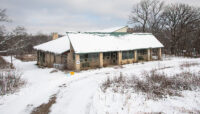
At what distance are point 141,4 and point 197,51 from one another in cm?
1953

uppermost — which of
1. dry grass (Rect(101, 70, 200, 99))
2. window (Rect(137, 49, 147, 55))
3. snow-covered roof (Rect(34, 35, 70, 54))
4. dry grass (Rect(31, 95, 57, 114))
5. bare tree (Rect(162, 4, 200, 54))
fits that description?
bare tree (Rect(162, 4, 200, 54))

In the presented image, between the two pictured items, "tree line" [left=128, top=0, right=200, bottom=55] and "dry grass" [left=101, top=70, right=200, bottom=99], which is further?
"tree line" [left=128, top=0, right=200, bottom=55]

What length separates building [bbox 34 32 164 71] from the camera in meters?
17.3

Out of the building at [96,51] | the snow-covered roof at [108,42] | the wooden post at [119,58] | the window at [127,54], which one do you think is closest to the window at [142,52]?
the building at [96,51]

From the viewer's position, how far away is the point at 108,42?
20250 millimetres

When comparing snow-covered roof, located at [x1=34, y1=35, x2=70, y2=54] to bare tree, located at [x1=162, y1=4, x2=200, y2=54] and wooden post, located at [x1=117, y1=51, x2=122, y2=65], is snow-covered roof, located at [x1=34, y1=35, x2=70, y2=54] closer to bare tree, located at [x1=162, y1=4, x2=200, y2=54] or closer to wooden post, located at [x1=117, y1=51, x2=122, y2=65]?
wooden post, located at [x1=117, y1=51, x2=122, y2=65]

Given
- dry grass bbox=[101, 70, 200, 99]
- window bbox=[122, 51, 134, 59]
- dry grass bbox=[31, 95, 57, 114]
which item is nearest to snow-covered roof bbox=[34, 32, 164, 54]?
window bbox=[122, 51, 134, 59]

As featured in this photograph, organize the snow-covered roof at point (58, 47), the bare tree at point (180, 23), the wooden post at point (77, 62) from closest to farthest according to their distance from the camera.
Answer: the wooden post at point (77, 62) < the snow-covered roof at point (58, 47) < the bare tree at point (180, 23)

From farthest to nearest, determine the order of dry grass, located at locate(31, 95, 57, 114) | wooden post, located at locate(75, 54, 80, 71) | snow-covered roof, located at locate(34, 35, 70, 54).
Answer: snow-covered roof, located at locate(34, 35, 70, 54), wooden post, located at locate(75, 54, 80, 71), dry grass, located at locate(31, 95, 57, 114)

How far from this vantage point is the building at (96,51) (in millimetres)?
17328

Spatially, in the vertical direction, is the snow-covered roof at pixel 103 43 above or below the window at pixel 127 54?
above

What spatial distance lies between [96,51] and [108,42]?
12.5ft

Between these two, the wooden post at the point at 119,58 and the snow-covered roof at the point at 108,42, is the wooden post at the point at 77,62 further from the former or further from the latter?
the wooden post at the point at 119,58

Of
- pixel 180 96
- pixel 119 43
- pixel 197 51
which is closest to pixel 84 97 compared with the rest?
pixel 180 96
